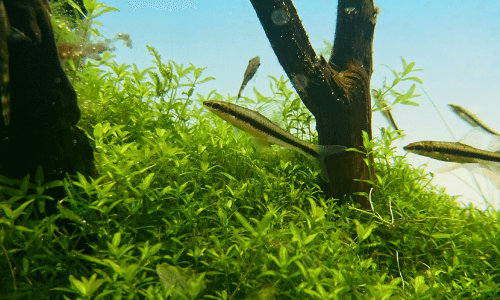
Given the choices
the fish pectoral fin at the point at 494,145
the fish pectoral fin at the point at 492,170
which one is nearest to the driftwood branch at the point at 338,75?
the fish pectoral fin at the point at 492,170

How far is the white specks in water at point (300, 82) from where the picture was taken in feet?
9.76

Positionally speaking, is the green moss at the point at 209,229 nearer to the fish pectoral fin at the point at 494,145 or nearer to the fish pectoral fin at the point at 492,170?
the fish pectoral fin at the point at 492,170

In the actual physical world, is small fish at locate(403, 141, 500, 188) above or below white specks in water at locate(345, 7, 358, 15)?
below

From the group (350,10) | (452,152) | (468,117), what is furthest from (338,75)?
(468,117)

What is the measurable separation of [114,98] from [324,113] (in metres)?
2.72

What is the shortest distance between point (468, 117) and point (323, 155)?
3.48 metres

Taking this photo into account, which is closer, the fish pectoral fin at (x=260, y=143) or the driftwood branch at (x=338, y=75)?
the driftwood branch at (x=338, y=75)

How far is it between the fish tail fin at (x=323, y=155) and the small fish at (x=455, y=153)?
100 cm

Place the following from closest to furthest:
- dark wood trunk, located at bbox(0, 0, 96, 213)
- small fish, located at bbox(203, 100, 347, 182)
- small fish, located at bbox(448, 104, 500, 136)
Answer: dark wood trunk, located at bbox(0, 0, 96, 213) → small fish, located at bbox(203, 100, 347, 182) → small fish, located at bbox(448, 104, 500, 136)

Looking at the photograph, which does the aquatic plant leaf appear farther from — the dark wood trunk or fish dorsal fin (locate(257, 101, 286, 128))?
fish dorsal fin (locate(257, 101, 286, 128))

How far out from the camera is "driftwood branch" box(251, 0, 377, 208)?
2.93 metres

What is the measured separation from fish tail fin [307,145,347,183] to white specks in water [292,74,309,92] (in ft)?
2.22

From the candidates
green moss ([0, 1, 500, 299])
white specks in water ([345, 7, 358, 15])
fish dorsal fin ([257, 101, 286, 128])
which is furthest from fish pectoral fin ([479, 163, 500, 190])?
fish dorsal fin ([257, 101, 286, 128])

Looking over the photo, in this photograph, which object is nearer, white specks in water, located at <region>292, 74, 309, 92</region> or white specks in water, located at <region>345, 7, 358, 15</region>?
white specks in water, located at <region>292, 74, 309, 92</region>
